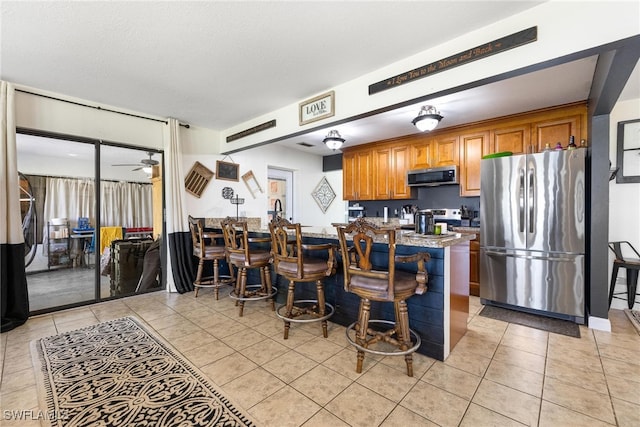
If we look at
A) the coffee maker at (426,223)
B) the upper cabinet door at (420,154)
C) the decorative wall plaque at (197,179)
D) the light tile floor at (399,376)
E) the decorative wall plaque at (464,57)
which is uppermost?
the decorative wall plaque at (464,57)

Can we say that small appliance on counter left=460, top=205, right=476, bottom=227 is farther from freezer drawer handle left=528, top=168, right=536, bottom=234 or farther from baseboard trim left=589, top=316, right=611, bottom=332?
baseboard trim left=589, top=316, right=611, bottom=332

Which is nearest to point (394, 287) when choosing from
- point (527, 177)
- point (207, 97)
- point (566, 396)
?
point (566, 396)

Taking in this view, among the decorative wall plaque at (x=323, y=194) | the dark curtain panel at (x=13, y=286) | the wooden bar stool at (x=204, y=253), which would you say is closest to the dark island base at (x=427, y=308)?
the wooden bar stool at (x=204, y=253)

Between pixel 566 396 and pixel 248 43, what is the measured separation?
3296mm

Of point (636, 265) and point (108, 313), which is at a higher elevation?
point (636, 265)

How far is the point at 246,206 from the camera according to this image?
4.91 metres

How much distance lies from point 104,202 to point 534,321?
5278mm

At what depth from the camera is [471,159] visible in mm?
4008

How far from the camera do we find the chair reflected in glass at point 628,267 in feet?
9.66

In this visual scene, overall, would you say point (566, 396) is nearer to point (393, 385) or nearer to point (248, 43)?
point (393, 385)

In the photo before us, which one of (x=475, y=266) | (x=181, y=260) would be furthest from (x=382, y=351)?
(x=181, y=260)

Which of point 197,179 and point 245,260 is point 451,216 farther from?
point 197,179

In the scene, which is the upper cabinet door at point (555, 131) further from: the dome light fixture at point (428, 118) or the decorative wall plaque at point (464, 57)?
the decorative wall plaque at point (464, 57)

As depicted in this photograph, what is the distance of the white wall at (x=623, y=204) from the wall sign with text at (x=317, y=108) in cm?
337
